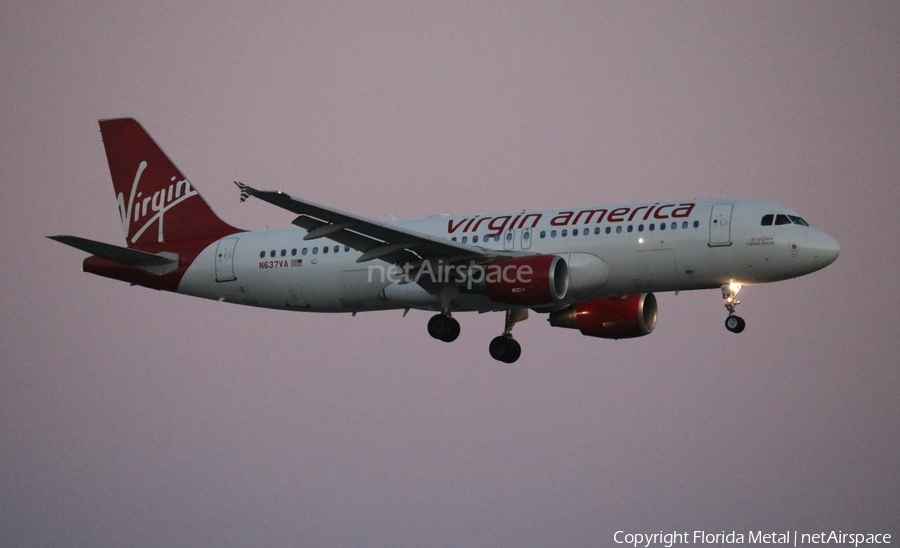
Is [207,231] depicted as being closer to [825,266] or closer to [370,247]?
[370,247]

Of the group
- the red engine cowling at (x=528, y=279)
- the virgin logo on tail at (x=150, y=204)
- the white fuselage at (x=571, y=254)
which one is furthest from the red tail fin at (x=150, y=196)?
the red engine cowling at (x=528, y=279)

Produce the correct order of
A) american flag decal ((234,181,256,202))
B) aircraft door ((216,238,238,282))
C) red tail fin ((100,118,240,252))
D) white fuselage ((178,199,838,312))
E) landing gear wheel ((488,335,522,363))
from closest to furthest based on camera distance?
american flag decal ((234,181,256,202)) < white fuselage ((178,199,838,312)) < landing gear wheel ((488,335,522,363)) < aircraft door ((216,238,238,282)) < red tail fin ((100,118,240,252))

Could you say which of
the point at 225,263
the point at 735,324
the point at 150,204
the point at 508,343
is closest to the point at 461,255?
the point at 508,343

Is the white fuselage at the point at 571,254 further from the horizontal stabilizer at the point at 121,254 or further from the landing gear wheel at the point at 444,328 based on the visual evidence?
the horizontal stabilizer at the point at 121,254

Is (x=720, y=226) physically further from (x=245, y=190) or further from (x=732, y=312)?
(x=245, y=190)

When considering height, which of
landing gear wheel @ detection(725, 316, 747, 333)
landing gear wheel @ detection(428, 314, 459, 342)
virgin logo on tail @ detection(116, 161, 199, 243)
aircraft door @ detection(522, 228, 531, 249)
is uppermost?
virgin logo on tail @ detection(116, 161, 199, 243)

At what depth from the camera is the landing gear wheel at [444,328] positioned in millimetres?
47812

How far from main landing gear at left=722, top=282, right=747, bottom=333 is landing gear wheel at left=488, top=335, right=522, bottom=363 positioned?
8.31 meters

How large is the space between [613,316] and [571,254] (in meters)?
5.15

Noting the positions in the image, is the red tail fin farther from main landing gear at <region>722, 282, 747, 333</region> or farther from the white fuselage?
main landing gear at <region>722, 282, 747, 333</region>

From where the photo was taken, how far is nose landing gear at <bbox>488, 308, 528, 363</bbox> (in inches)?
2007

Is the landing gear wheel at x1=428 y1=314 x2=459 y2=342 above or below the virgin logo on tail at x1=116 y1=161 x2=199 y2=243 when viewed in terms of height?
below

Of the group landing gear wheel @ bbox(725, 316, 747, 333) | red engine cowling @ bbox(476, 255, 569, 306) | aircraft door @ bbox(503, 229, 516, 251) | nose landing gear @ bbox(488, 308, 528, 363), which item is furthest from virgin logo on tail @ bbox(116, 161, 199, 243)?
landing gear wheel @ bbox(725, 316, 747, 333)

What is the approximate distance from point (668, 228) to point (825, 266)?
480 cm
